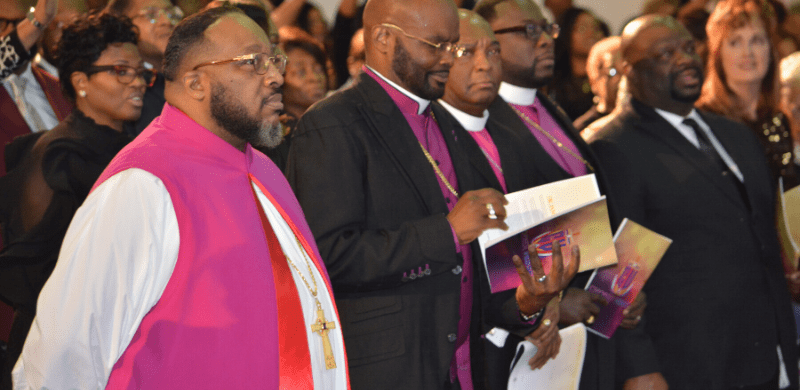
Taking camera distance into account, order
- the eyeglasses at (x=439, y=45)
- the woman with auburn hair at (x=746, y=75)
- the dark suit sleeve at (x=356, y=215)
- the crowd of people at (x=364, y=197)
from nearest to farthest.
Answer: the crowd of people at (x=364, y=197)
the dark suit sleeve at (x=356, y=215)
the eyeglasses at (x=439, y=45)
the woman with auburn hair at (x=746, y=75)

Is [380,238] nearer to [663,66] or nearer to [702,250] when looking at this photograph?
[702,250]

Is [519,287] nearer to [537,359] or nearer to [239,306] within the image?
[537,359]

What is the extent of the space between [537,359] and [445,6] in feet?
4.06

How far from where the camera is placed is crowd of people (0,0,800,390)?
1.67 meters

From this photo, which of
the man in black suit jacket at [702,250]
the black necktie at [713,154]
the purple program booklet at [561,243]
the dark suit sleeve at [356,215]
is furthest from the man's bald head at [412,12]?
the black necktie at [713,154]

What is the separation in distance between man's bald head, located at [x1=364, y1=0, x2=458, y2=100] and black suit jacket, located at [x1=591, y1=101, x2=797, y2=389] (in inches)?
42.3

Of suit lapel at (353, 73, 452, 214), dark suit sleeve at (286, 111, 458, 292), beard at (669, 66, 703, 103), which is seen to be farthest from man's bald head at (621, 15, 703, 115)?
dark suit sleeve at (286, 111, 458, 292)

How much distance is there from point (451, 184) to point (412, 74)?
0.40 metres

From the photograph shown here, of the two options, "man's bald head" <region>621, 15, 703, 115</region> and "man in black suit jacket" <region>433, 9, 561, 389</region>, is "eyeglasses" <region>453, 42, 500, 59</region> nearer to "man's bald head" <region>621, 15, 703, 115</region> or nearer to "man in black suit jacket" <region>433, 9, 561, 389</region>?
"man in black suit jacket" <region>433, 9, 561, 389</region>

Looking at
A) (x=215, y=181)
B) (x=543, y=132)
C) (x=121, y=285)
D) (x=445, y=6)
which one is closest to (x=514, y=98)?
(x=543, y=132)

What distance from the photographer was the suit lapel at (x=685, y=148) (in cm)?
334

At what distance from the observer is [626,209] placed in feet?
10.6

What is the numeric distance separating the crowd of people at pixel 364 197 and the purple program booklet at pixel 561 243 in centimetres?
5

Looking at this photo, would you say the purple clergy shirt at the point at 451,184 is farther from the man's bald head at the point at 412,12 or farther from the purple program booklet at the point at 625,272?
the purple program booklet at the point at 625,272
